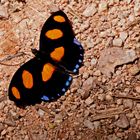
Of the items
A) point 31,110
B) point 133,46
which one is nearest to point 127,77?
point 133,46

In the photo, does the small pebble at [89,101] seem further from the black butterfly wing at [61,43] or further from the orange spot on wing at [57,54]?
the orange spot on wing at [57,54]

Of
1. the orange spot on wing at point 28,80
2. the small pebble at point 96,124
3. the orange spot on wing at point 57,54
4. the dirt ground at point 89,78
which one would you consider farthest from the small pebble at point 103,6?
the small pebble at point 96,124

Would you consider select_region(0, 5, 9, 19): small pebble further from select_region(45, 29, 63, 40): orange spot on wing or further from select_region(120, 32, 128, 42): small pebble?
select_region(120, 32, 128, 42): small pebble

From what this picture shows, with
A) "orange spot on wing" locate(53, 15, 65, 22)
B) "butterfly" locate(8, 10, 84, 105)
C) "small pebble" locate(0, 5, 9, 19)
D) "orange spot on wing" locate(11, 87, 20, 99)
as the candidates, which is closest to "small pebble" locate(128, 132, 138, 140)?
"butterfly" locate(8, 10, 84, 105)

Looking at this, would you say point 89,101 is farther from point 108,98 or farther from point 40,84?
point 40,84

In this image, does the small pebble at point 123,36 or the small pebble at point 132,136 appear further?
the small pebble at point 123,36

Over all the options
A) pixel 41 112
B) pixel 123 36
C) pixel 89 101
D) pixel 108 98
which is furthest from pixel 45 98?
pixel 123 36
